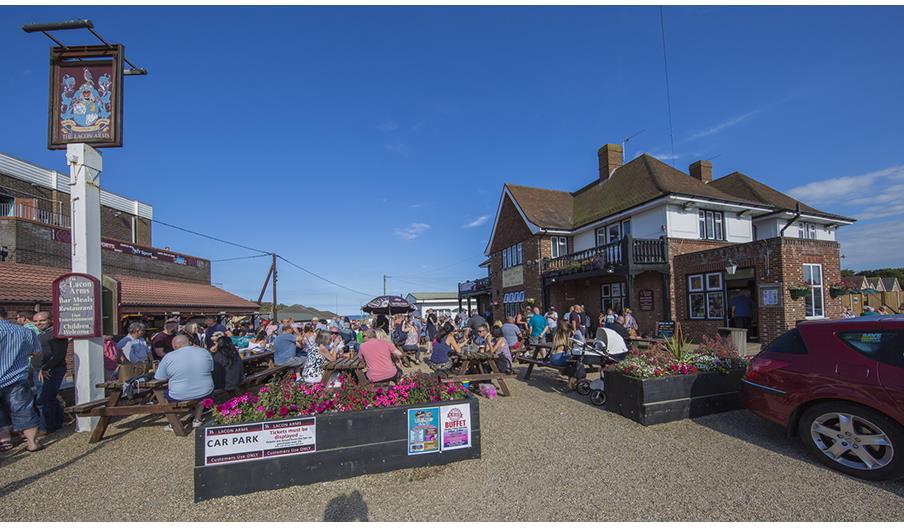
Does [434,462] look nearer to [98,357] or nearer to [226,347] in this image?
[226,347]

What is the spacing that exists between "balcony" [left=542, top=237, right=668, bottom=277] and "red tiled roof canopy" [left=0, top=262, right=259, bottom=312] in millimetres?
Result: 16441

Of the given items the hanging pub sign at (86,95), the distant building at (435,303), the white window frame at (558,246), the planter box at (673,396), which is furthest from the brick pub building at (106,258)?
the distant building at (435,303)

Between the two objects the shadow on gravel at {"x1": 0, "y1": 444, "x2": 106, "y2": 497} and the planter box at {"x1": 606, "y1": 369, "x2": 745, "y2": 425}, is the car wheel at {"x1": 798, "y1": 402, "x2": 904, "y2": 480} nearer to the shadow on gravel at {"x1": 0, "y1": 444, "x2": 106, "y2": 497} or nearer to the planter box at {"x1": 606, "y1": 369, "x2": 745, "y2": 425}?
the planter box at {"x1": 606, "y1": 369, "x2": 745, "y2": 425}

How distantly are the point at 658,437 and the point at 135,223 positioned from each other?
117 ft

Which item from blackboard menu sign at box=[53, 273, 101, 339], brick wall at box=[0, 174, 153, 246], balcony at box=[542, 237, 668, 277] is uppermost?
brick wall at box=[0, 174, 153, 246]

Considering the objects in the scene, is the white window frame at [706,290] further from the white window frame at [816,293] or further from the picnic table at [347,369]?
the picnic table at [347,369]

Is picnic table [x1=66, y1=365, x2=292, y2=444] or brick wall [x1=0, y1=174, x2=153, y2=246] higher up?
brick wall [x1=0, y1=174, x2=153, y2=246]

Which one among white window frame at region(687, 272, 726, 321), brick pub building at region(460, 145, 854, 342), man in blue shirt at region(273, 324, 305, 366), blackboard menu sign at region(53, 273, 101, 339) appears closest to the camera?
blackboard menu sign at region(53, 273, 101, 339)

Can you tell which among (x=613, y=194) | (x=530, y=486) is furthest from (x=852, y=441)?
(x=613, y=194)

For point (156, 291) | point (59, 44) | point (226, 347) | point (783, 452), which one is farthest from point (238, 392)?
point (156, 291)

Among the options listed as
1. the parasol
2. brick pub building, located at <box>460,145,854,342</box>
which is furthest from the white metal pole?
brick pub building, located at <box>460,145,854,342</box>

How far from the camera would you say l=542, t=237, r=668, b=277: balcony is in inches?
618

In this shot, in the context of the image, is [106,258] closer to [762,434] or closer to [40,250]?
[40,250]

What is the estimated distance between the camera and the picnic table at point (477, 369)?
7129 millimetres
